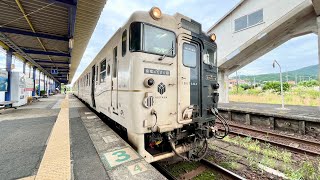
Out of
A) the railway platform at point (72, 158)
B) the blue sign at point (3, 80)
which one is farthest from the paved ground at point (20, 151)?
the blue sign at point (3, 80)

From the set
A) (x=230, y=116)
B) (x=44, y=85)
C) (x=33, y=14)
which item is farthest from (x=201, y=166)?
(x=44, y=85)

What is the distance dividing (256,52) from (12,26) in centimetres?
1659

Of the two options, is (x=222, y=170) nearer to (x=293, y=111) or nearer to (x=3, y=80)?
(x=293, y=111)

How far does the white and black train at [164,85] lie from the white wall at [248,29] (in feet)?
29.8

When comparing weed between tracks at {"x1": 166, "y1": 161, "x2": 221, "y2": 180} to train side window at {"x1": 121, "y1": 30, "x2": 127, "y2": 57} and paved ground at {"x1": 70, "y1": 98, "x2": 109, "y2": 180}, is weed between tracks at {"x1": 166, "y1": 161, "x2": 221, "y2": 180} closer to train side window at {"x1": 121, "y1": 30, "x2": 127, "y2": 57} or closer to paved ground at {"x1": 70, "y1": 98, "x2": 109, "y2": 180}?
paved ground at {"x1": 70, "y1": 98, "x2": 109, "y2": 180}

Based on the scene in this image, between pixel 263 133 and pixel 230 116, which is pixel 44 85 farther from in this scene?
pixel 263 133

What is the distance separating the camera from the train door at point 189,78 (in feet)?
11.7

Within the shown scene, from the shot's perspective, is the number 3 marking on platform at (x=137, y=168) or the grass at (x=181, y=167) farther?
the grass at (x=181, y=167)

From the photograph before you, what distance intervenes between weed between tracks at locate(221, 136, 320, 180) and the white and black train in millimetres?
1195

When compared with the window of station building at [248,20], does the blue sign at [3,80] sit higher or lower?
lower

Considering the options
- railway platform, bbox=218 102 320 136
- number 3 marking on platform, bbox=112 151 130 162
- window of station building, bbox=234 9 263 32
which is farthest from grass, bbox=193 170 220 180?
window of station building, bbox=234 9 263 32

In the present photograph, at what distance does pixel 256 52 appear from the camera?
1296cm

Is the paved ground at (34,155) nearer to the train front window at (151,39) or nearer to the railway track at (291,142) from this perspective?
the train front window at (151,39)

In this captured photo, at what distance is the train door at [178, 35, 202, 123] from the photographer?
11.7ft
